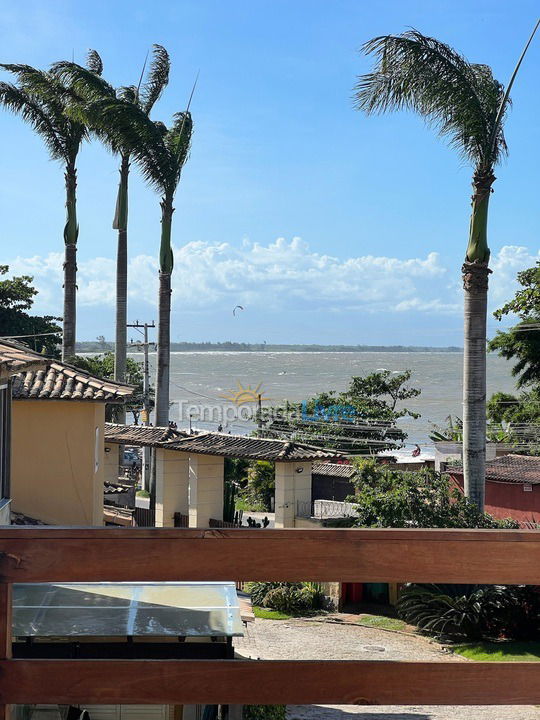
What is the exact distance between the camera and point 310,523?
20.7m

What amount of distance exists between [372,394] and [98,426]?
108 ft

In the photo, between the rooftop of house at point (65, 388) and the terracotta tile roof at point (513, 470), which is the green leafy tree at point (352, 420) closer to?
the terracotta tile roof at point (513, 470)

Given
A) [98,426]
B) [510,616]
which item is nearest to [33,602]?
[98,426]

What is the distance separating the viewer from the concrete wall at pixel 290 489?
69.0ft

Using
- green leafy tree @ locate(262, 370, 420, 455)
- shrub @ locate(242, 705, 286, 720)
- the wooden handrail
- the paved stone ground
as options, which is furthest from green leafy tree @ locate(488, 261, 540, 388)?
the wooden handrail

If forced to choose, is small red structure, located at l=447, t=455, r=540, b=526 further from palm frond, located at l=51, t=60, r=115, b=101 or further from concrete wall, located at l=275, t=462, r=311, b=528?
palm frond, located at l=51, t=60, r=115, b=101

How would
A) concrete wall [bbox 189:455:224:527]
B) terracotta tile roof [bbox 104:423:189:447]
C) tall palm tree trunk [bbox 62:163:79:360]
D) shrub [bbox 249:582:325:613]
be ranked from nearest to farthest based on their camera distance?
shrub [bbox 249:582:325:613] < concrete wall [bbox 189:455:224:527] < terracotta tile roof [bbox 104:423:189:447] < tall palm tree trunk [bbox 62:163:79:360]

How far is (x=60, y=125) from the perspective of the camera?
30.3 m

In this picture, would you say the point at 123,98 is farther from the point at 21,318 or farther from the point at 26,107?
the point at 21,318

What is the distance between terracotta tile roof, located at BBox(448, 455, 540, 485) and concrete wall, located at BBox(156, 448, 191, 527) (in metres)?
9.08

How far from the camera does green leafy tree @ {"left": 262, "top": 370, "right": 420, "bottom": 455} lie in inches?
1684

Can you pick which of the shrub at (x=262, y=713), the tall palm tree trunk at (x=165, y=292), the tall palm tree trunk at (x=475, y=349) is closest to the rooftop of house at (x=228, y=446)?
the tall palm tree trunk at (x=165, y=292)

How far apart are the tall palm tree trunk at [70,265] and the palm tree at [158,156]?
4695 millimetres

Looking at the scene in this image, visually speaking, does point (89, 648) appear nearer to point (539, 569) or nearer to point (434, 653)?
point (539, 569)
